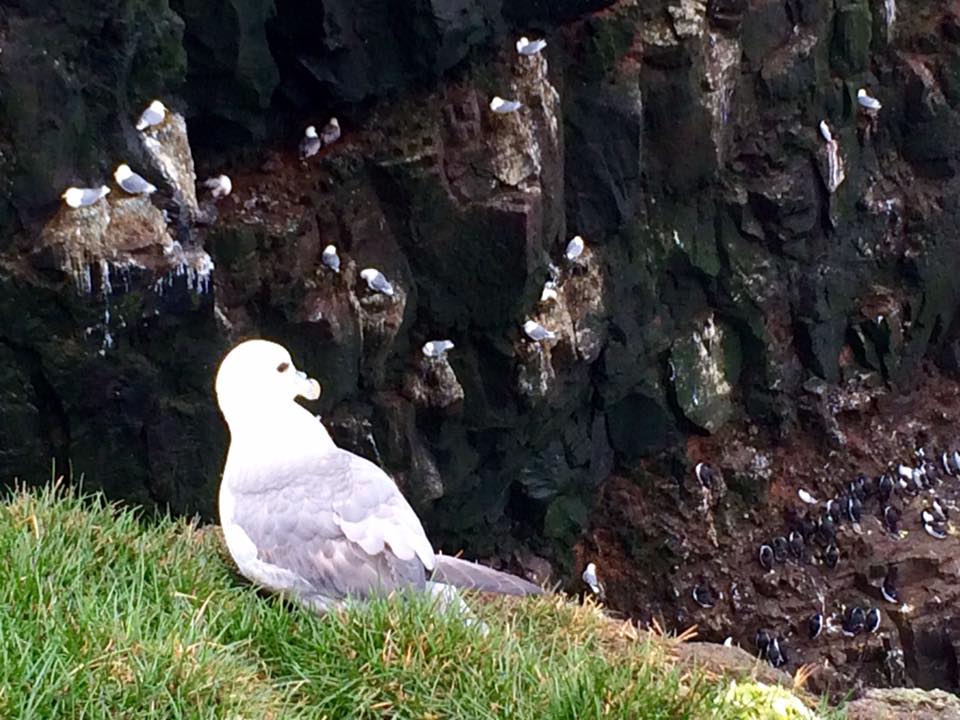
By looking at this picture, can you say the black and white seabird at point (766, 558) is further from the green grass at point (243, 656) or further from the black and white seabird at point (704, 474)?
the green grass at point (243, 656)

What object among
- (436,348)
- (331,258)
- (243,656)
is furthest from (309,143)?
(243,656)

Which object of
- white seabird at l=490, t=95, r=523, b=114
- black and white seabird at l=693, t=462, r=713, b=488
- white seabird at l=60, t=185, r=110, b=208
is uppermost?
white seabird at l=490, t=95, r=523, b=114

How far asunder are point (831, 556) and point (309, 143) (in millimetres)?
7529

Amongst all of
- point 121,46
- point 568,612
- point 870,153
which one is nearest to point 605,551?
point 870,153

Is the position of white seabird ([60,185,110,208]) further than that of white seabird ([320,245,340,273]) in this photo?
No

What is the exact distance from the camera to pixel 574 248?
12.6m

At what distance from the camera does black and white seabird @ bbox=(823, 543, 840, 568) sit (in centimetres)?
1446

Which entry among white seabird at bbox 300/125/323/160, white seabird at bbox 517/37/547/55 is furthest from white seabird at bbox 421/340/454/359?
white seabird at bbox 517/37/547/55

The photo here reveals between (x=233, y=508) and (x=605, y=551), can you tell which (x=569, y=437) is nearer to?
(x=605, y=551)

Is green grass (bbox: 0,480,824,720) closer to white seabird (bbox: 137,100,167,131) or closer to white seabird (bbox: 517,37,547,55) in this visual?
white seabird (bbox: 137,100,167,131)


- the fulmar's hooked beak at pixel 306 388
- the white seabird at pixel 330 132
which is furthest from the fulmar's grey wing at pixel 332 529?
the white seabird at pixel 330 132

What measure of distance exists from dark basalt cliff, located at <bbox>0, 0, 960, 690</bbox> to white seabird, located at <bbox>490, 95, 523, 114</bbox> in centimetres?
13

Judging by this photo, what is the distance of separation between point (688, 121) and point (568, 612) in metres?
9.66

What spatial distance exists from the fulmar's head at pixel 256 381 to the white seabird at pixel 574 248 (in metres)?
8.50
